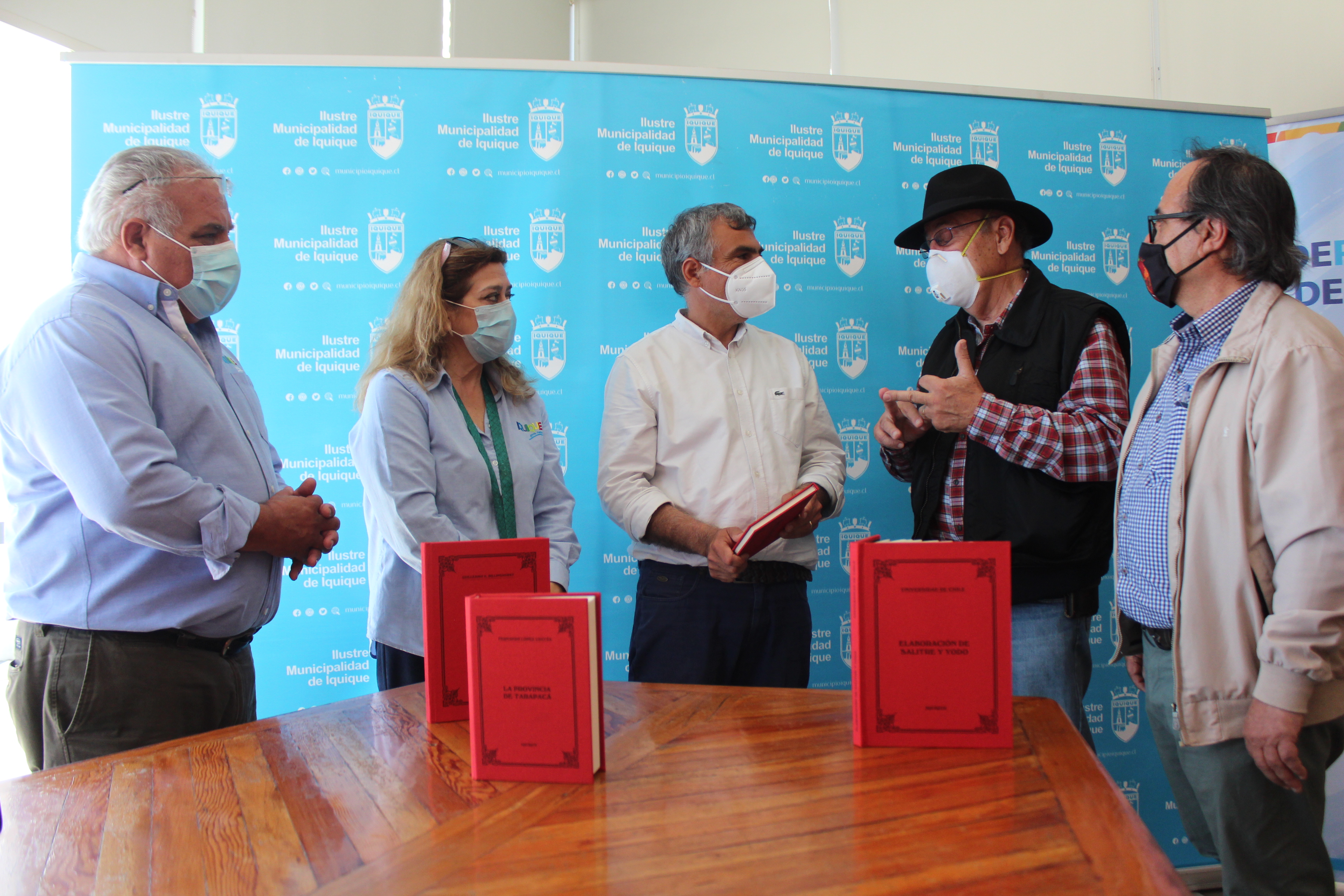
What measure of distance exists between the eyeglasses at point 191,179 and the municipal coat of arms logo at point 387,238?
822 mm

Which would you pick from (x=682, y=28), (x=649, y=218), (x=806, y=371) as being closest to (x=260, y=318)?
(x=649, y=218)

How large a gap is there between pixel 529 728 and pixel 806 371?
5.47ft

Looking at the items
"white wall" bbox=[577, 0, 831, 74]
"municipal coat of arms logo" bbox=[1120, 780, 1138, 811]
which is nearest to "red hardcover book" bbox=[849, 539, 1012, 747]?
"municipal coat of arms logo" bbox=[1120, 780, 1138, 811]

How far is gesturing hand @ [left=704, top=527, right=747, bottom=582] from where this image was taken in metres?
2.14

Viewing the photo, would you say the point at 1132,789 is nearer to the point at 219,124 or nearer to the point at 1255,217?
the point at 1255,217

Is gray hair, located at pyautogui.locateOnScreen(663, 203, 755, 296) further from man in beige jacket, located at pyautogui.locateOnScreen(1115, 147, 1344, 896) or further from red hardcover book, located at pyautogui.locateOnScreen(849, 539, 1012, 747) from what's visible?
red hardcover book, located at pyautogui.locateOnScreen(849, 539, 1012, 747)

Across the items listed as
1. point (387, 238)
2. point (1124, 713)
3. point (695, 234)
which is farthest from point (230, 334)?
point (1124, 713)

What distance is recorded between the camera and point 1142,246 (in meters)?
1.93

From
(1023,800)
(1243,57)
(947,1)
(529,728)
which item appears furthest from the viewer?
(947,1)

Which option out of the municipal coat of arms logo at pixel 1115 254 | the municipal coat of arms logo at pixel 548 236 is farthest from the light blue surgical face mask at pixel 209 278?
the municipal coat of arms logo at pixel 1115 254

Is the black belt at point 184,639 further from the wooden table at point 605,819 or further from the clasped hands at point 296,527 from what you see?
the wooden table at point 605,819

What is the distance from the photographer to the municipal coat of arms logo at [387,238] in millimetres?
2986

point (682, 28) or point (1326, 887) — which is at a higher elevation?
point (682, 28)

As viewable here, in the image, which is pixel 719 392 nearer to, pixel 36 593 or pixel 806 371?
pixel 806 371
